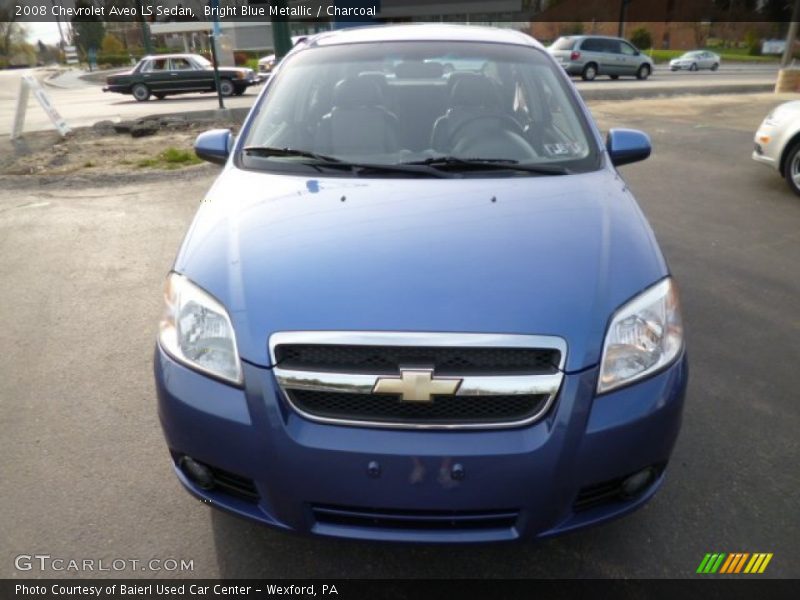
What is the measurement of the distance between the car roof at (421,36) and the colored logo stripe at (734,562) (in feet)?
9.08

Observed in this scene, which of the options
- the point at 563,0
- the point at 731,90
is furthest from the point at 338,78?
the point at 563,0

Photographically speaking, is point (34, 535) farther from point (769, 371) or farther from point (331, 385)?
point (769, 371)

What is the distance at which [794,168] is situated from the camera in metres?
6.66

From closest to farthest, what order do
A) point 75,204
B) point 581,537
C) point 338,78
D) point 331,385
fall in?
point 331,385 → point 581,537 → point 338,78 → point 75,204

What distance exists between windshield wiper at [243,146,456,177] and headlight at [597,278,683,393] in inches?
41.9

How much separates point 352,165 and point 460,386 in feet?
4.51

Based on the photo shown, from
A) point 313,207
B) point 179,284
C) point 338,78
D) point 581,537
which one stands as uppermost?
point 338,78

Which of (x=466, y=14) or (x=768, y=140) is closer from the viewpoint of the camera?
(x=768, y=140)

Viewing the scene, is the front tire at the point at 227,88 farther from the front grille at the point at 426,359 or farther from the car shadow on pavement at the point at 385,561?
the front grille at the point at 426,359

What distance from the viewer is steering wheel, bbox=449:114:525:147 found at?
2938 mm

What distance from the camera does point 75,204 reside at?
21.6 feet

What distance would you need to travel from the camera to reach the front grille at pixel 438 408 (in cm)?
172

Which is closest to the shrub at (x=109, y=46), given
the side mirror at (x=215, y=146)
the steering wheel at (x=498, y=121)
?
the side mirror at (x=215, y=146)

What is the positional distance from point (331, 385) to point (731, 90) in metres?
19.9
